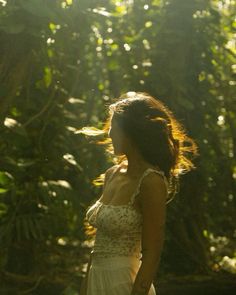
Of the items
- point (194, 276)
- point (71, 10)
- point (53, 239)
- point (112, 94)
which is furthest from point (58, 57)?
point (194, 276)

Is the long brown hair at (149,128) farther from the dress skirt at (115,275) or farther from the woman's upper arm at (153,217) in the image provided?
the dress skirt at (115,275)

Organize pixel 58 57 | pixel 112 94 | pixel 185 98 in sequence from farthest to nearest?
pixel 112 94 < pixel 185 98 < pixel 58 57

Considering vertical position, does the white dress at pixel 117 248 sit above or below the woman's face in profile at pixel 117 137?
below

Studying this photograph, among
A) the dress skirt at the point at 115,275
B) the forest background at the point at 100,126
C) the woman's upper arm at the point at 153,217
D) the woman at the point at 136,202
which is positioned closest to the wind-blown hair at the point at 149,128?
the woman at the point at 136,202

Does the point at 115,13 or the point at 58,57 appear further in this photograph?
the point at 115,13

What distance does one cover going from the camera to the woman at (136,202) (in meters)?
2.43

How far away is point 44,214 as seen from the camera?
16.3 ft

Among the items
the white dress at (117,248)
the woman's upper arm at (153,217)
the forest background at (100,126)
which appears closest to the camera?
the woman's upper arm at (153,217)

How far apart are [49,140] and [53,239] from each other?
953 mm

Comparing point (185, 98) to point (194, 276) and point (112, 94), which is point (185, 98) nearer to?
point (112, 94)

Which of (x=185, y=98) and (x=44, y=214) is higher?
(x=185, y=98)

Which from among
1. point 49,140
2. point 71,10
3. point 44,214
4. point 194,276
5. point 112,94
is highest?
point 71,10

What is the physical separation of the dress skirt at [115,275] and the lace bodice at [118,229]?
24mm

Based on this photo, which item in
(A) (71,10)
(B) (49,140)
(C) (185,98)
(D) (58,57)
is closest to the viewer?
(A) (71,10)
